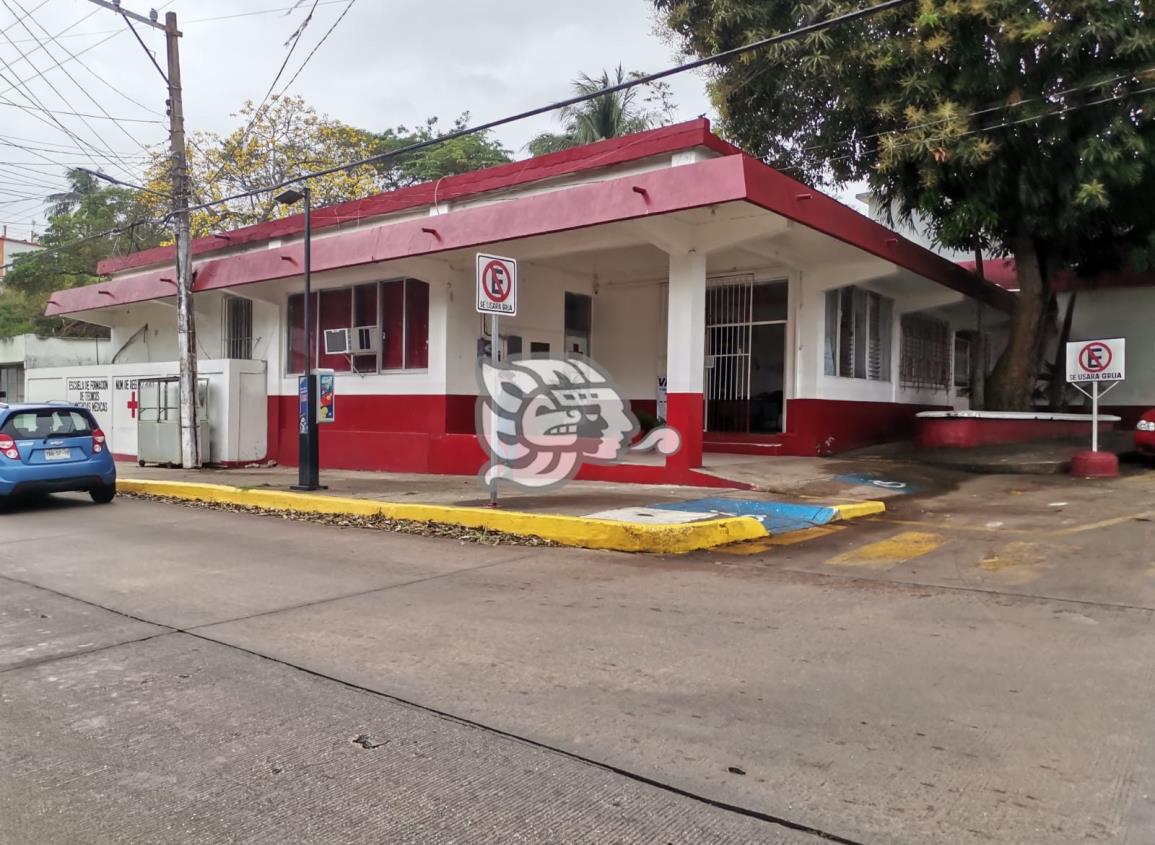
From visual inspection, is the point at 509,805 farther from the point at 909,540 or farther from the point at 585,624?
the point at 909,540

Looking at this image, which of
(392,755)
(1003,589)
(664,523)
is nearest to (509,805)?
(392,755)

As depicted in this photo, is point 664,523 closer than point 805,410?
Yes

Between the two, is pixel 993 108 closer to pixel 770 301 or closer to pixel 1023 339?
pixel 770 301

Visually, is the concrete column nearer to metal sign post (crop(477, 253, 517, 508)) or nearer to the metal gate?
metal sign post (crop(477, 253, 517, 508))

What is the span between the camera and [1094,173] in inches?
506

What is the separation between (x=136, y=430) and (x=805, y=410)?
14724 millimetres

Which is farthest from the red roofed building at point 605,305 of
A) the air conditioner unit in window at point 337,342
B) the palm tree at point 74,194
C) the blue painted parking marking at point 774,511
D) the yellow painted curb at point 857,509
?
the palm tree at point 74,194

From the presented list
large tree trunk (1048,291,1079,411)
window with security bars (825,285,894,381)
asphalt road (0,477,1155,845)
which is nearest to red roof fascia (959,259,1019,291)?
large tree trunk (1048,291,1079,411)

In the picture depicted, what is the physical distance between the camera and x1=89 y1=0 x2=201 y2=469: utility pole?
15156 mm

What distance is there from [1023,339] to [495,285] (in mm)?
11669

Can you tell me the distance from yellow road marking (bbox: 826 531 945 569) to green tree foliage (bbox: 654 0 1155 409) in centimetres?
730

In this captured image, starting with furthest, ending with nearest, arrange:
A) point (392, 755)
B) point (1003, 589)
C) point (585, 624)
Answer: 1. point (1003, 589)
2. point (585, 624)
3. point (392, 755)

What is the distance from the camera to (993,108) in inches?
506

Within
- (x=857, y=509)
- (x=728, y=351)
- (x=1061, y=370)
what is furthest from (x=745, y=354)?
(x=1061, y=370)
